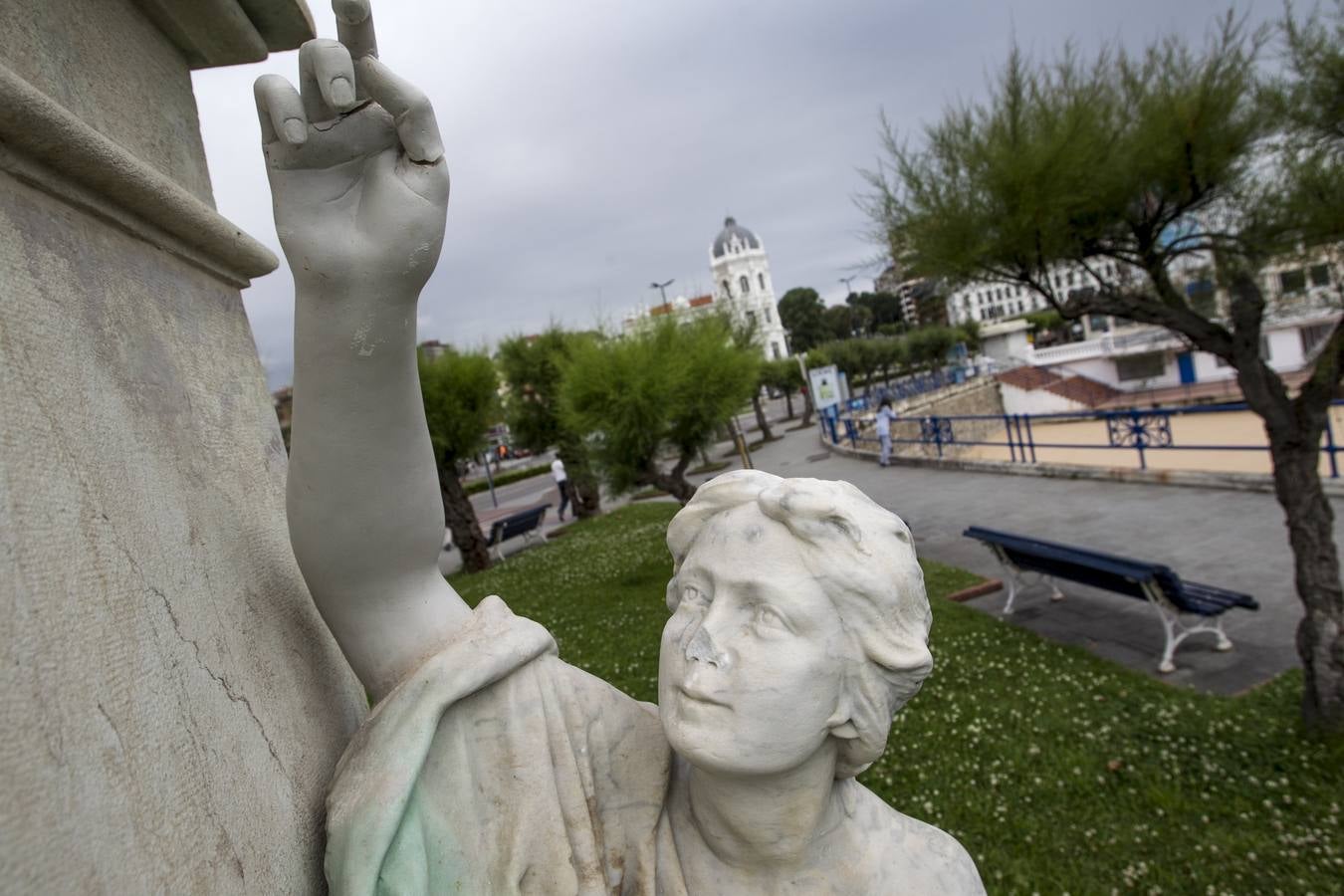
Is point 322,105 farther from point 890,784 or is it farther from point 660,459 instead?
point 660,459

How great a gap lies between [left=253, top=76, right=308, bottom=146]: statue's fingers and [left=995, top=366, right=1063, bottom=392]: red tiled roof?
93.4ft

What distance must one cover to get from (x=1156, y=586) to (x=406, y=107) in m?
5.62

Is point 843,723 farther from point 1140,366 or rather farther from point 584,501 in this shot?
point 1140,366

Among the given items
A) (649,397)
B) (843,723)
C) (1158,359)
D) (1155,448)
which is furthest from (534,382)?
(1158,359)

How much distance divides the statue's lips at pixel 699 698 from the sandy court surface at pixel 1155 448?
9.56 metres

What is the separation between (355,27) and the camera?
1056 mm

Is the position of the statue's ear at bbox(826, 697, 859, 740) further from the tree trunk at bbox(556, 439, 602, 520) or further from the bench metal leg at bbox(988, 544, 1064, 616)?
the tree trunk at bbox(556, 439, 602, 520)

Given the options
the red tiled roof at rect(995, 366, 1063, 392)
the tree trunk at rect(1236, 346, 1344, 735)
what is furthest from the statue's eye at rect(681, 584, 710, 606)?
the red tiled roof at rect(995, 366, 1063, 392)

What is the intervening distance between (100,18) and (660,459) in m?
10.9

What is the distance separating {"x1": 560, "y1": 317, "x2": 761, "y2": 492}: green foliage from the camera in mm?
10047

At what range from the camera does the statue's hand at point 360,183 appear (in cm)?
107

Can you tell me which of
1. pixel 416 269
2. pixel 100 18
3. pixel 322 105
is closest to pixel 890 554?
pixel 416 269

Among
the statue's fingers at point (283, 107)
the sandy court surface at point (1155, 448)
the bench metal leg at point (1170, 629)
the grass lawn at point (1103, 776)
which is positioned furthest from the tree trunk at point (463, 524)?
the statue's fingers at point (283, 107)

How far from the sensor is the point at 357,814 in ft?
3.80
